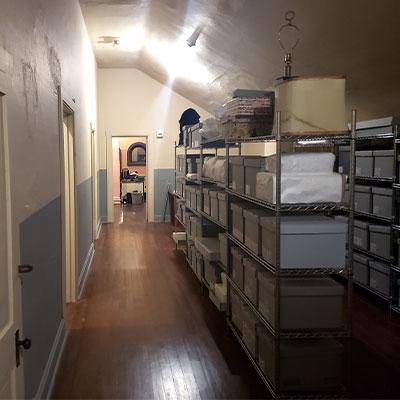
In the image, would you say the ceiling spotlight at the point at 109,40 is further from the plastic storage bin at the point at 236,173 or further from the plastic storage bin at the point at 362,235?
the plastic storage bin at the point at 362,235

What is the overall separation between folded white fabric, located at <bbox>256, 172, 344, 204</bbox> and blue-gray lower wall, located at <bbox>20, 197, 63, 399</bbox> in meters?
1.32

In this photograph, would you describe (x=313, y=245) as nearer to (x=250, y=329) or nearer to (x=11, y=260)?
(x=250, y=329)

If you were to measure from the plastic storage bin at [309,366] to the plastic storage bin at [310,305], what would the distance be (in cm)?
13

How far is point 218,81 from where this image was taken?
266 inches

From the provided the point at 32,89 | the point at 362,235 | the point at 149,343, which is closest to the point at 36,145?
the point at 32,89

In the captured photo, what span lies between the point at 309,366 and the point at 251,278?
684mm

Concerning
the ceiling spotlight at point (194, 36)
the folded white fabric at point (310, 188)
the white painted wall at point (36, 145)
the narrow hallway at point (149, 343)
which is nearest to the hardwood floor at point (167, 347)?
the narrow hallway at point (149, 343)

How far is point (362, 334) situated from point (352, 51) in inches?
88.9

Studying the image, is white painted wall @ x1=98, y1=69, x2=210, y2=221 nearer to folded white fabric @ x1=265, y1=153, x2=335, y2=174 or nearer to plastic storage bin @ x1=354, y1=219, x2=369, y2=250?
plastic storage bin @ x1=354, y1=219, x2=369, y2=250

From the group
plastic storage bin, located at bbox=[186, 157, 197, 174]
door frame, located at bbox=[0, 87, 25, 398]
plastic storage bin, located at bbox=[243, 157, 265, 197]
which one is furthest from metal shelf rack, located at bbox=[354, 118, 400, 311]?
door frame, located at bbox=[0, 87, 25, 398]

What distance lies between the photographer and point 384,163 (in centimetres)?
430

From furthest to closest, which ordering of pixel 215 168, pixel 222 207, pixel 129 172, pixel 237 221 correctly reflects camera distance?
pixel 129 172, pixel 215 168, pixel 222 207, pixel 237 221

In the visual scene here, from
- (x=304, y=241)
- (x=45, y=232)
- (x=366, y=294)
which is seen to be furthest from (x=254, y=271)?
(x=366, y=294)

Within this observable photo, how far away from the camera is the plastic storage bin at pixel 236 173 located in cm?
339
